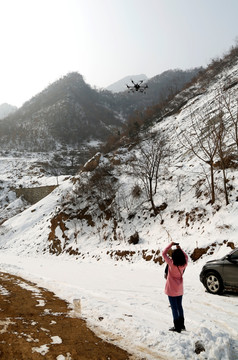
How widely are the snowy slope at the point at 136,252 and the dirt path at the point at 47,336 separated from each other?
1.30 feet

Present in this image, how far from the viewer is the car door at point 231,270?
6.91 m

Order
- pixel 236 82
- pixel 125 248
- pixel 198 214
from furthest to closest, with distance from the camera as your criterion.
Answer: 1. pixel 236 82
2. pixel 125 248
3. pixel 198 214

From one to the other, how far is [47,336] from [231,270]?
5.64 meters

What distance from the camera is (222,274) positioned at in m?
7.20

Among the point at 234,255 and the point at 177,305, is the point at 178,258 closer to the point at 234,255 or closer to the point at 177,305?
the point at 177,305

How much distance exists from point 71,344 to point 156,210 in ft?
49.2

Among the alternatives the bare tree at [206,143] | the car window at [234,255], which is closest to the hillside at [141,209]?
→ the bare tree at [206,143]

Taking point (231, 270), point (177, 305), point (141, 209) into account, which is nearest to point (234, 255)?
point (231, 270)

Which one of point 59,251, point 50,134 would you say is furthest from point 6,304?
point 50,134

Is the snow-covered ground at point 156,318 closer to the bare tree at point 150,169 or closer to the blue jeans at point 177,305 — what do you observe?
the blue jeans at point 177,305

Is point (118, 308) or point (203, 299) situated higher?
point (118, 308)

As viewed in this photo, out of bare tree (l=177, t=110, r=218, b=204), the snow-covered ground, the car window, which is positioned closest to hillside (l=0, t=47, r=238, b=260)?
bare tree (l=177, t=110, r=218, b=204)

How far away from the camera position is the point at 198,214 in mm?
14773

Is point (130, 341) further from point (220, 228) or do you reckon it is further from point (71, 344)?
point (220, 228)
